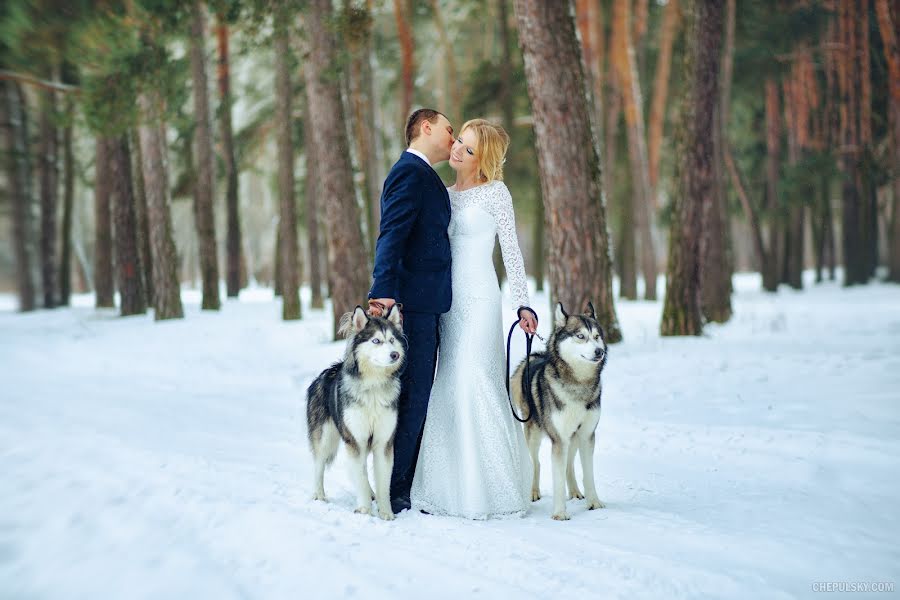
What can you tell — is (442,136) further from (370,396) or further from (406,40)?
(406,40)

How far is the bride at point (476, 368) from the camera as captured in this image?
14.7 ft

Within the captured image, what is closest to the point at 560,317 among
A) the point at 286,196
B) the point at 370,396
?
the point at 370,396

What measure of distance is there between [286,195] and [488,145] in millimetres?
14171

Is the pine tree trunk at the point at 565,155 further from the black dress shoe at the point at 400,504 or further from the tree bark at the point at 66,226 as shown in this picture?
the tree bark at the point at 66,226

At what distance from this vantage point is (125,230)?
1742 cm

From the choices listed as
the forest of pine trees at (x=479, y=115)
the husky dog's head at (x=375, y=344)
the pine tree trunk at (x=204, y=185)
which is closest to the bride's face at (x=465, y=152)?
the husky dog's head at (x=375, y=344)

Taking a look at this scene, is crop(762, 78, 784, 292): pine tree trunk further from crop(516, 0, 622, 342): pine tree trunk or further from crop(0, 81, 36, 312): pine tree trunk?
crop(0, 81, 36, 312): pine tree trunk

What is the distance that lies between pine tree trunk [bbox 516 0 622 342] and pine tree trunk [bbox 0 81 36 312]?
48.5ft

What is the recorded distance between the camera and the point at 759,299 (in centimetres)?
2189

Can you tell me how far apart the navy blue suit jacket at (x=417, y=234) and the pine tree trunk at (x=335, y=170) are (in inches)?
330

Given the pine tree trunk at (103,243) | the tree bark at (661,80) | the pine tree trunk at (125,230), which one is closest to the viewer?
the pine tree trunk at (125,230)

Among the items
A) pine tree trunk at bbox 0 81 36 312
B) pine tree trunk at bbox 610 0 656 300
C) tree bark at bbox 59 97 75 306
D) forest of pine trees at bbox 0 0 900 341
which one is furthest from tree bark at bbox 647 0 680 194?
tree bark at bbox 59 97 75 306

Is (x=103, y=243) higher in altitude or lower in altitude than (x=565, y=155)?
lower

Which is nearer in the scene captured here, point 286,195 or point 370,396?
point 370,396
